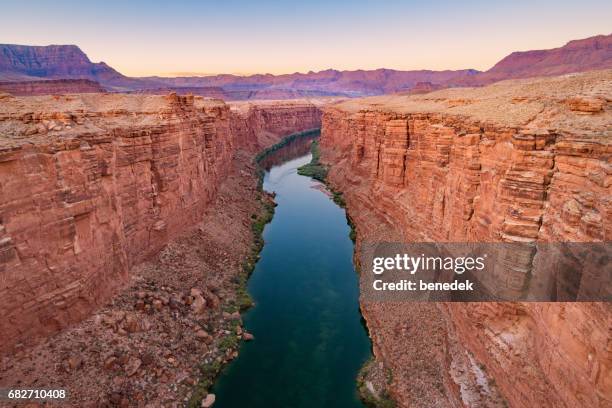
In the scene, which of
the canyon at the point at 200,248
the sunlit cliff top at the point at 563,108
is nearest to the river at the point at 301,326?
the canyon at the point at 200,248

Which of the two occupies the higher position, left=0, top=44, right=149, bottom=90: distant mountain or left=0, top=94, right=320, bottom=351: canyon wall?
left=0, top=44, right=149, bottom=90: distant mountain

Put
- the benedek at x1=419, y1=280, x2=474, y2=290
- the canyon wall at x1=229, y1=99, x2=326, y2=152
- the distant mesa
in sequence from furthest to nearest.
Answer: the distant mesa < the canyon wall at x1=229, y1=99, x2=326, y2=152 < the benedek at x1=419, y1=280, x2=474, y2=290

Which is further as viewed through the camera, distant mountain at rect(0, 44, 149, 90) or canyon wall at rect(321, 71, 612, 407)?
distant mountain at rect(0, 44, 149, 90)

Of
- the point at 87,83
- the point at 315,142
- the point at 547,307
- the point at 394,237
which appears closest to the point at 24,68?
the point at 87,83

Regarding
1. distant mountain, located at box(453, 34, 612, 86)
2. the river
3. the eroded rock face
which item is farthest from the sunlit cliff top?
distant mountain, located at box(453, 34, 612, 86)

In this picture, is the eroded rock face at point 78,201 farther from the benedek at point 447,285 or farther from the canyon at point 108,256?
the benedek at point 447,285

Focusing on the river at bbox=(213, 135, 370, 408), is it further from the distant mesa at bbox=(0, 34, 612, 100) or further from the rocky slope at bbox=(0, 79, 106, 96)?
the distant mesa at bbox=(0, 34, 612, 100)

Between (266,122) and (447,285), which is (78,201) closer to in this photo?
(447,285)

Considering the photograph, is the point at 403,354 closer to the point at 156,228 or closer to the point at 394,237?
the point at 394,237
